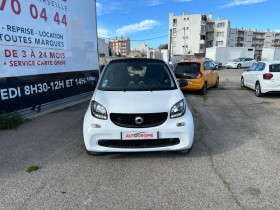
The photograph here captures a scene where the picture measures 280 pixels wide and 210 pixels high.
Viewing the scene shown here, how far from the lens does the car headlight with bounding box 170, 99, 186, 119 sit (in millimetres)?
2975

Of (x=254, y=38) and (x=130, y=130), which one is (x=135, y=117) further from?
(x=254, y=38)

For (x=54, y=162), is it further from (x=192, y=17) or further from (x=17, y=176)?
(x=192, y=17)

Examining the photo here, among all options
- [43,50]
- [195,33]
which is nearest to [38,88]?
[43,50]

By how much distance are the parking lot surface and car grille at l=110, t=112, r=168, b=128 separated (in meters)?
0.70

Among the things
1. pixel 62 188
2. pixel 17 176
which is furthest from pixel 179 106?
pixel 17 176

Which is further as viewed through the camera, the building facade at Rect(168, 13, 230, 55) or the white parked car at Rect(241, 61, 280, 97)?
the building facade at Rect(168, 13, 230, 55)

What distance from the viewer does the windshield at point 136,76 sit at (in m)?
3.68

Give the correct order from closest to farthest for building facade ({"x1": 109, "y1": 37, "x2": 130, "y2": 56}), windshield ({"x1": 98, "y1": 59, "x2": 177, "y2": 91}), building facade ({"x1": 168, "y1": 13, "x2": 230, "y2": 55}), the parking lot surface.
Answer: the parking lot surface → windshield ({"x1": 98, "y1": 59, "x2": 177, "y2": 91}) → building facade ({"x1": 168, "y1": 13, "x2": 230, "y2": 55}) → building facade ({"x1": 109, "y1": 37, "x2": 130, "y2": 56})

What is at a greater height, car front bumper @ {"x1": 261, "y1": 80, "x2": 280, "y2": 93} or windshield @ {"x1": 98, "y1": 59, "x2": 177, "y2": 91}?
windshield @ {"x1": 98, "y1": 59, "x2": 177, "y2": 91}

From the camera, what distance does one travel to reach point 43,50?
5805mm

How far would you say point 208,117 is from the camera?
558 cm

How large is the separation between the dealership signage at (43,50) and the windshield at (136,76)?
2.75 ft

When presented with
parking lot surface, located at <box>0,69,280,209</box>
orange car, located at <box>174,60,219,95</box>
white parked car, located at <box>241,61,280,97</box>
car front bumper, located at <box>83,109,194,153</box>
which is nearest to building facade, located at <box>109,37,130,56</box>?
orange car, located at <box>174,60,219,95</box>

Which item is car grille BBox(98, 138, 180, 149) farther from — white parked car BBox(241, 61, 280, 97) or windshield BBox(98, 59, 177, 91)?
white parked car BBox(241, 61, 280, 97)
